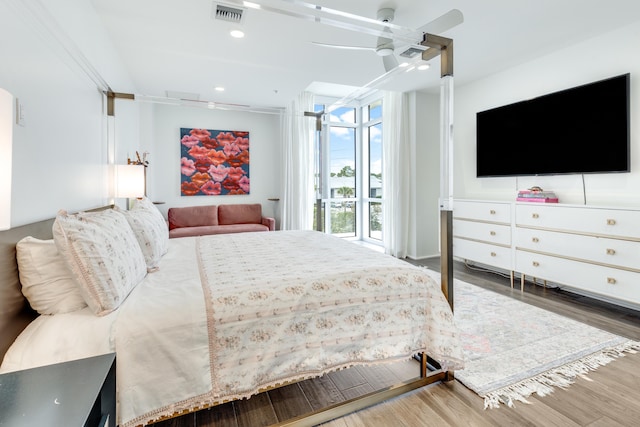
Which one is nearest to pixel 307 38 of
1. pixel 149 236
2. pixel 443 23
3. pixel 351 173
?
pixel 443 23

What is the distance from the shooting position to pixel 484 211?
3.79 meters

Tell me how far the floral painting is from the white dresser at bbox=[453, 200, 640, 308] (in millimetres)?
3781

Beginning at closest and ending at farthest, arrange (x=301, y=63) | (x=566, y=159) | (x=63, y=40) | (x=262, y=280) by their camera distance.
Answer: (x=262, y=280)
(x=63, y=40)
(x=566, y=159)
(x=301, y=63)

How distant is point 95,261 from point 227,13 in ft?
7.11

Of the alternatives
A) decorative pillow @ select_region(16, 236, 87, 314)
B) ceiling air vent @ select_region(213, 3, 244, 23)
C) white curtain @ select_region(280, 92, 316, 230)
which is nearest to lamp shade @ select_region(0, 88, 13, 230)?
decorative pillow @ select_region(16, 236, 87, 314)

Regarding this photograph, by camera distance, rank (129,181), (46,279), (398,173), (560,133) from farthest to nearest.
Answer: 1. (398,173)
2. (560,133)
3. (129,181)
4. (46,279)

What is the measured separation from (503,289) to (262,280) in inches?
119

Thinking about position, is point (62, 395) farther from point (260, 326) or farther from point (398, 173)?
point (398, 173)

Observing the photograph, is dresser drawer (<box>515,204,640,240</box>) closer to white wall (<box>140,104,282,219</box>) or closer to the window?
the window

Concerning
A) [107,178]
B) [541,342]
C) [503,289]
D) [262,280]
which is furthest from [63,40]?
[503,289]

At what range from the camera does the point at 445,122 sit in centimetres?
188

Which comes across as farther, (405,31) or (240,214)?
(240,214)

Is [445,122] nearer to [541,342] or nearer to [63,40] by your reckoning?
[541,342]

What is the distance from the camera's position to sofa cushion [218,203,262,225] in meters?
5.53
